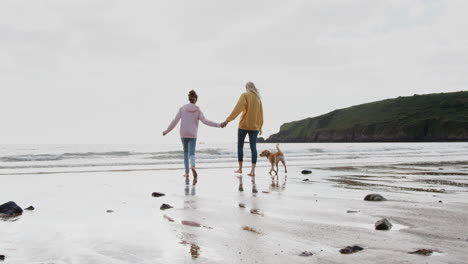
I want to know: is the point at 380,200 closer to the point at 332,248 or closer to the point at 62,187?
the point at 332,248

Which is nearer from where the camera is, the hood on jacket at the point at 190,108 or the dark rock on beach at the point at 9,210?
the dark rock on beach at the point at 9,210

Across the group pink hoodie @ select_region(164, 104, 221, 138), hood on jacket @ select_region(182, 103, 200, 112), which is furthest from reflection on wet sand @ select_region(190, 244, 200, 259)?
hood on jacket @ select_region(182, 103, 200, 112)

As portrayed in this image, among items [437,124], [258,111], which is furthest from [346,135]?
[258,111]

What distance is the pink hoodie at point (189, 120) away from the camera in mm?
11680

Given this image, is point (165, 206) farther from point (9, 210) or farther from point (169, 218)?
point (9, 210)

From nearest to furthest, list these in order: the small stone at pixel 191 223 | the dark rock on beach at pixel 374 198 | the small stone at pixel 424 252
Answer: the small stone at pixel 424 252
the small stone at pixel 191 223
the dark rock on beach at pixel 374 198

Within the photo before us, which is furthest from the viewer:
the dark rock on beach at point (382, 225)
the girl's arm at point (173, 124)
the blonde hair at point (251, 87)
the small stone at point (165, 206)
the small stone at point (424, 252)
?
the blonde hair at point (251, 87)

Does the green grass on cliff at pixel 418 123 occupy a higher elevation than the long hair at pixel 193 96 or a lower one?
higher

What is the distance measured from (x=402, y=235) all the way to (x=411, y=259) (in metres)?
0.89

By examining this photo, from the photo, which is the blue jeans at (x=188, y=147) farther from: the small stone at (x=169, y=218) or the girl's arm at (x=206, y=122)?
the small stone at (x=169, y=218)

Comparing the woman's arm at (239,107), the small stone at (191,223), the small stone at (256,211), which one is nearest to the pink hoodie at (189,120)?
the woman's arm at (239,107)

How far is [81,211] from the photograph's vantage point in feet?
18.4

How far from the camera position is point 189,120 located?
1171 cm

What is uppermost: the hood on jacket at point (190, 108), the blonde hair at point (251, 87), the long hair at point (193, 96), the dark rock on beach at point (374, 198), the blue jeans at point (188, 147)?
the blonde hair at point (251, 87)
